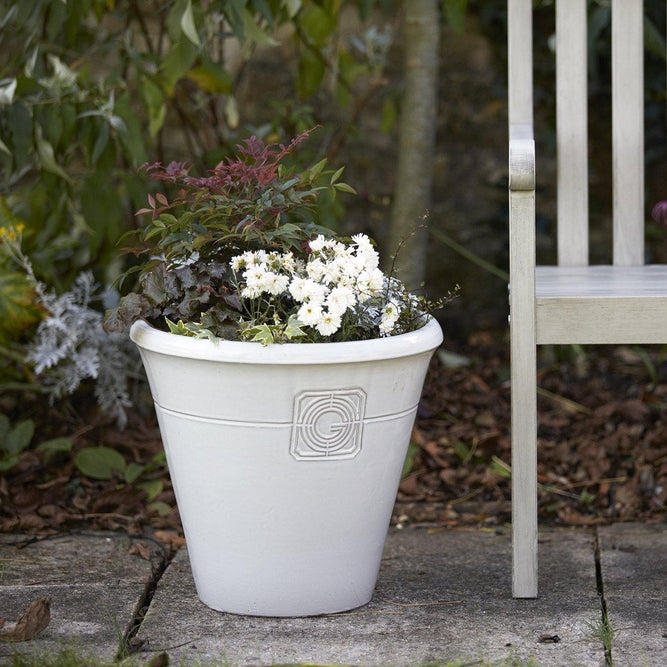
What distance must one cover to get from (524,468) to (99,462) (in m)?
1.02

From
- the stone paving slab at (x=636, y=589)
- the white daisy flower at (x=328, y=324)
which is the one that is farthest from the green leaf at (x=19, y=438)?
the stone paving slab at (x=636, y=589)

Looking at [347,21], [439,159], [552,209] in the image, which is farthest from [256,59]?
[552,209]

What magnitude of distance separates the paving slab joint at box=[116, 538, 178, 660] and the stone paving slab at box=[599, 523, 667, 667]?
0.72 metres

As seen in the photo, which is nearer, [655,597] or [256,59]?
[655,597]

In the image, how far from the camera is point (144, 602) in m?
1.73

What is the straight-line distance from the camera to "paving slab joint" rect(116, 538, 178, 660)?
5.05ft

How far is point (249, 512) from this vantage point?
5.24 ft

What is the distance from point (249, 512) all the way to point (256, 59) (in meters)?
1.88

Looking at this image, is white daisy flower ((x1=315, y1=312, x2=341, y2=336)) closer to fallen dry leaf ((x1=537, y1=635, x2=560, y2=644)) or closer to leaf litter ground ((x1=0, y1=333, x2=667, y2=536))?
fallen dry leaf ((x1=537, y1=635, x2=560, y2=644))

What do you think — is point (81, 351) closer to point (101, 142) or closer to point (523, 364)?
point (101, 142)

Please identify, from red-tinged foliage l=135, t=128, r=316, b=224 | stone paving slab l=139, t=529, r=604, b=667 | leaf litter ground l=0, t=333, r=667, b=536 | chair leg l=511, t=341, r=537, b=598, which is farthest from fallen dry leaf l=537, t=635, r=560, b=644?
red-tinged foliage l=135, t=128, r=316, b=224

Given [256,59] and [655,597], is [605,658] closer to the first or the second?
[655,597]

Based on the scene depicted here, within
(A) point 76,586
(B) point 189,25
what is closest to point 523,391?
(A) point 76,586

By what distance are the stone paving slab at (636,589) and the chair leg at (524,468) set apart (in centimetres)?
15
